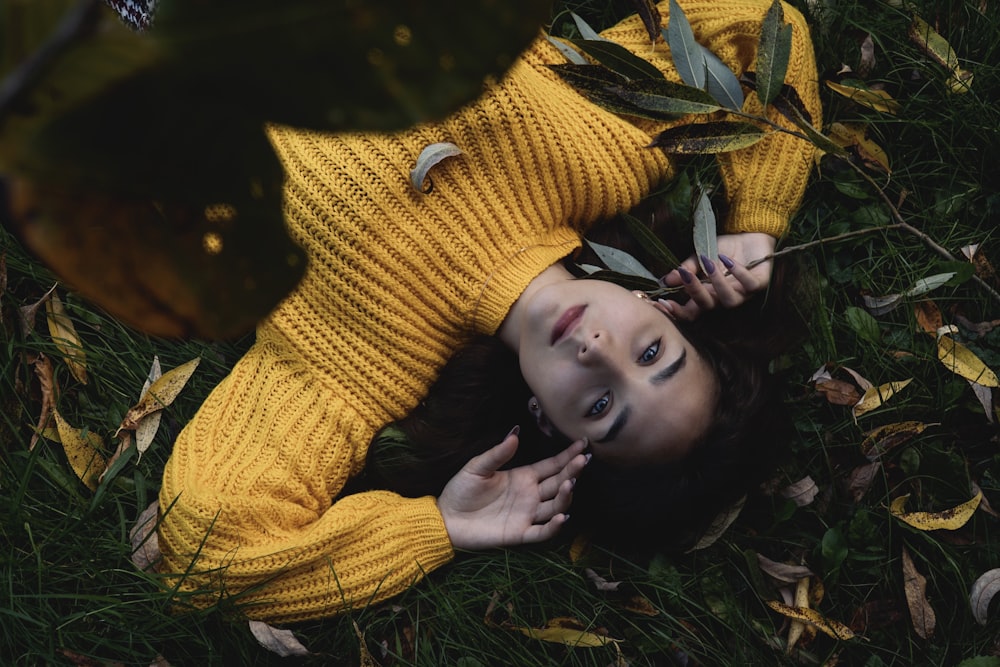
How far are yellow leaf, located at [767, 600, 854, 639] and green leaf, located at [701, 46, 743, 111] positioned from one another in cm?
120

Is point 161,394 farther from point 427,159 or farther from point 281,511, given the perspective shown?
point 427,159

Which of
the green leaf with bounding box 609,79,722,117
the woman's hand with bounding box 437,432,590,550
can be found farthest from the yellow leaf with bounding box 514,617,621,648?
the green leaf with bounding box 609,79,722,117

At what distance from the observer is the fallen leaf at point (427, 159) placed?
190cm

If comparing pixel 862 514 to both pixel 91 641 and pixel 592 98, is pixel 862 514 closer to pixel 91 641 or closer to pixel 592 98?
pixel 592 98

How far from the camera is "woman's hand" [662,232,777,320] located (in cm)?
201

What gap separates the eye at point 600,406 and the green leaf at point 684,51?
0.70 m

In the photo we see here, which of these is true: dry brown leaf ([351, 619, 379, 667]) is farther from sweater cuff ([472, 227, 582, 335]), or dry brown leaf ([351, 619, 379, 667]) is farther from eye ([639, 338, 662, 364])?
eye ([639, 338, 662, 364])

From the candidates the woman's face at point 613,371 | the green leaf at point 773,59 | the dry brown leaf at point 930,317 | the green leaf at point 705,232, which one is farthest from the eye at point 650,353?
the dry brown leaf at point 930,317

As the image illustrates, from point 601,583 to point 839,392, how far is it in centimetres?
80

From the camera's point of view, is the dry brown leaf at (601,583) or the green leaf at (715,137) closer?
the green leaf at (715,137)

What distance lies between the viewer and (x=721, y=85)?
175cm

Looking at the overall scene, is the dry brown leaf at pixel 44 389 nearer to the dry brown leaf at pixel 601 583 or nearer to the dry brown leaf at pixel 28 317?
the dry brown leaf at pixel 28 317

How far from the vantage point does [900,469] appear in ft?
6.91

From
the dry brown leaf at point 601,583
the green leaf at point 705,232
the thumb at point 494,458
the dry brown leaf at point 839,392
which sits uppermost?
the green leaf at point 705,232
